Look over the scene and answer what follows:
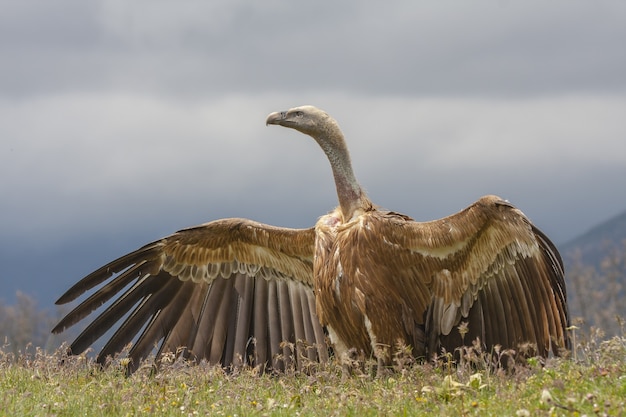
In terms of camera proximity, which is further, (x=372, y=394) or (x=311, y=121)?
(x=311, y=121)

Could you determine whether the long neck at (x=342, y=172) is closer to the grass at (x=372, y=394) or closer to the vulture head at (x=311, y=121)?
the vulture head at (x=311, y=121)

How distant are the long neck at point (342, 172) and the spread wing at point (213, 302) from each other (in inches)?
45.2

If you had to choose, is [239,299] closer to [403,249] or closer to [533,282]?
[403,249]

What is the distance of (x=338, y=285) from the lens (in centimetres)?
1066

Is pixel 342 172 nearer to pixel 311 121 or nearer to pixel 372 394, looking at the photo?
pixel 311 121

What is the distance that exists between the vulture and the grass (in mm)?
944

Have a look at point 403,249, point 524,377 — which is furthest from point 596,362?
point 403,249

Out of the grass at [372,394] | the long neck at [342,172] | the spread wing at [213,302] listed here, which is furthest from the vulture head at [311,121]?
the grass at [372,394]

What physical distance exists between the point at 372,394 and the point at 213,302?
4.74 m

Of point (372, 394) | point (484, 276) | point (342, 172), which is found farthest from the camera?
point (342, 172)

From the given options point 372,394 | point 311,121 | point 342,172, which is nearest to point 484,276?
point 342,172

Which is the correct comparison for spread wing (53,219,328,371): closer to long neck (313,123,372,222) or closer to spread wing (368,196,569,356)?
long neck (313,123,372,222)

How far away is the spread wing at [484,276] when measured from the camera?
9992 mm

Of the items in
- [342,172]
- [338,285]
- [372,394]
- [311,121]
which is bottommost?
[372,394]
